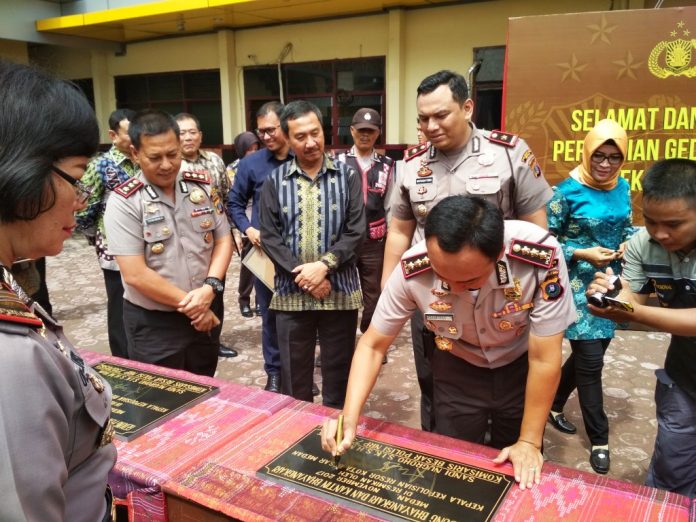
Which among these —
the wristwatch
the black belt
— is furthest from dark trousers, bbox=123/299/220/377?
the black belt

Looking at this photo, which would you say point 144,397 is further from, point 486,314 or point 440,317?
point 486,314

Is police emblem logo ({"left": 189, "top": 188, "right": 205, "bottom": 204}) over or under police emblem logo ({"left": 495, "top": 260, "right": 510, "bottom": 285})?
over

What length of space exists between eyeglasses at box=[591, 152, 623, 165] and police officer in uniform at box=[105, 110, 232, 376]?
1778 millimetres

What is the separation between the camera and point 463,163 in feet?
7.45

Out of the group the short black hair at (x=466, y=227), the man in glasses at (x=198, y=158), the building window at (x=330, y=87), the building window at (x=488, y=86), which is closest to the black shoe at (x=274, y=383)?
the man in glasses at (x=198, y=158)

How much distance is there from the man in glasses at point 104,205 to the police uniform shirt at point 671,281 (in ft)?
8.52

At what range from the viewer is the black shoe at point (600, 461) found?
241cm

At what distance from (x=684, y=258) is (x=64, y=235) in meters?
1.71

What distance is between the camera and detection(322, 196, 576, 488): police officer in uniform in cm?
133

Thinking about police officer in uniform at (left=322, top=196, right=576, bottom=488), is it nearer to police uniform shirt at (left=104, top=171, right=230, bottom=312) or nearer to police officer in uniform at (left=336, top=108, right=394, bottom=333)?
police uniform shirt at (left=104, top=171, right=230, bottom=312)

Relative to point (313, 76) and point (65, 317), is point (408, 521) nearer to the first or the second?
point (65, 317)

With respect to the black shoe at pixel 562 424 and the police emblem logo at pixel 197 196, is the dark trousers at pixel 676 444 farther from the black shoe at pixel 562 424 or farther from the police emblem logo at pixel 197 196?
the police emblem logo at pixel 197 196

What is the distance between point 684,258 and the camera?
167 centimetres

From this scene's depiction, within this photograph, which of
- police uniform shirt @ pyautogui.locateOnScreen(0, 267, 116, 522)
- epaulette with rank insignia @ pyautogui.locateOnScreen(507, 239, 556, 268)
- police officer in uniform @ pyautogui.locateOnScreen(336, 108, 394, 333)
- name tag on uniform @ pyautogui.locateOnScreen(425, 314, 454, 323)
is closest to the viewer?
police uniform shirt @ pyautogui.locateOnScreen(0, 267, 116, 522)
